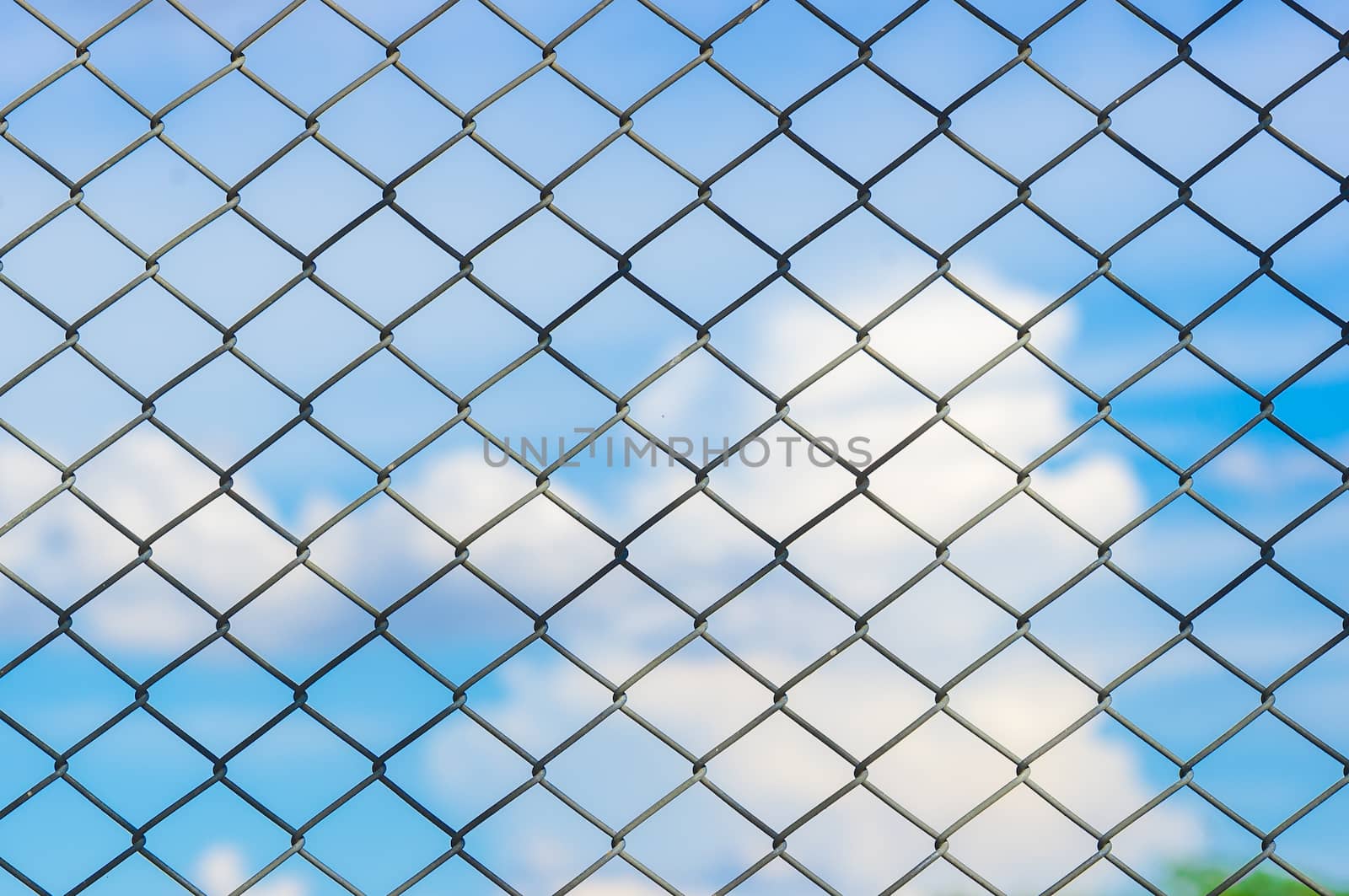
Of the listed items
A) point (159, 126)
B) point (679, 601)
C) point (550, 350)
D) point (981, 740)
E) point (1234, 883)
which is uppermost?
point (159, 126)

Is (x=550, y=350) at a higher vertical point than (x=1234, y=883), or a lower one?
higher

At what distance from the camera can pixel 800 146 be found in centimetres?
240

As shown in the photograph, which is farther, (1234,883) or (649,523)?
(1234,883)

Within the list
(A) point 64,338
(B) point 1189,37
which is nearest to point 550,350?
(A) point 64,338

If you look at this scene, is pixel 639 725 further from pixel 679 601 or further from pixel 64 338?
pixel 64 338

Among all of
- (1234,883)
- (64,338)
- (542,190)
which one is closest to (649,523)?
(542,190)

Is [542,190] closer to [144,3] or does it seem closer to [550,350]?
[550,350]

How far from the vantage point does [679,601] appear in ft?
7.67

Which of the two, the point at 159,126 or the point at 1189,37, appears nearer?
the point at 159,126

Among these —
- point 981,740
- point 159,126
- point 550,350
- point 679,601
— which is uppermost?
point 159,126

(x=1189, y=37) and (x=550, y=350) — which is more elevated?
(x=1189, y=37)

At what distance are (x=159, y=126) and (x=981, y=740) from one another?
6.34 feet

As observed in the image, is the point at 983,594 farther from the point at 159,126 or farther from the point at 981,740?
the point at 159,126

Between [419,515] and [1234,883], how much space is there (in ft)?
5.69
